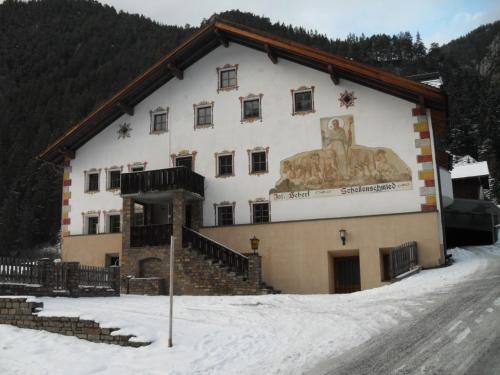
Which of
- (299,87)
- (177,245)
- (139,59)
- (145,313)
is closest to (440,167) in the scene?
(299,87)

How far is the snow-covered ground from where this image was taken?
980 centimetres

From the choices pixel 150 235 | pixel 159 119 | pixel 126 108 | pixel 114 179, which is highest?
pixel 126 108

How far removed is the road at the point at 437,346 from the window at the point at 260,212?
1326 centimetres

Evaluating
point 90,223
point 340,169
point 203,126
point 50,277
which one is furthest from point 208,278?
point 90,223

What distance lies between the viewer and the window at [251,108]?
27044mm

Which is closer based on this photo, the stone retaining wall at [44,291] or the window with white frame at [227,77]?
the stone retaining wall at [44,291]

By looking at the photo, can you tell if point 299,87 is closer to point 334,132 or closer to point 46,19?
point 334,132

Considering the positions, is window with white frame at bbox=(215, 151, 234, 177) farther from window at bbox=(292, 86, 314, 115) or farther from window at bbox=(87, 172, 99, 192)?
window at bbox=(87, 172, 99, 192)

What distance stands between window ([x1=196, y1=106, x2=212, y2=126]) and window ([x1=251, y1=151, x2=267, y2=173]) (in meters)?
3.22

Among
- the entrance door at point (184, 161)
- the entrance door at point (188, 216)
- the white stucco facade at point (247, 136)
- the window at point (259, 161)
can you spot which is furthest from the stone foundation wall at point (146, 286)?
the window at point (259, 161)

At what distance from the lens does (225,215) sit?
26797mm

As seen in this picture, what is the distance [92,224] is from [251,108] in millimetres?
10716

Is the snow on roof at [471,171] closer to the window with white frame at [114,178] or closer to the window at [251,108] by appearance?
the window at [251,108]

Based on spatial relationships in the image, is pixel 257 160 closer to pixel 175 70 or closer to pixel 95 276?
pixel 175 70
